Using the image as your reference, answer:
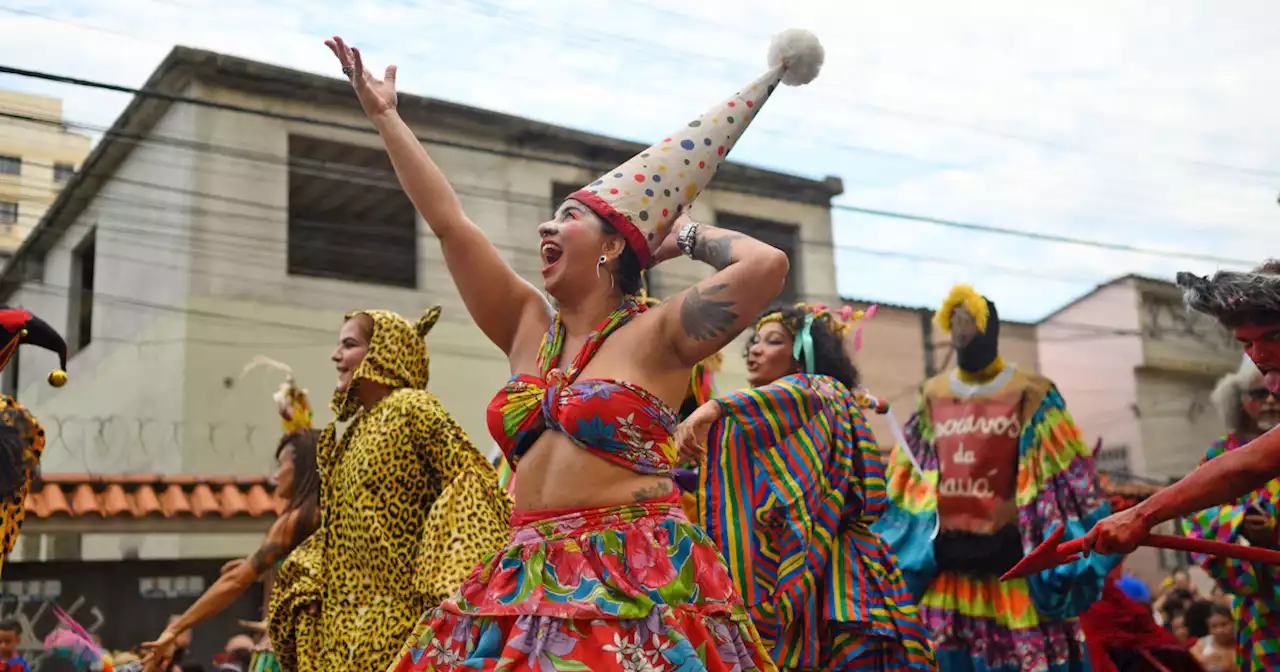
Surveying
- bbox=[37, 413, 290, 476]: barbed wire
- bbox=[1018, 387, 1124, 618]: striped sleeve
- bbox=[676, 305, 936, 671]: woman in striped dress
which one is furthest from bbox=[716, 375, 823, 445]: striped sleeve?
bbox=[37, 413, 290, 476]: barbed wire

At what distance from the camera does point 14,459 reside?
13.8 feet

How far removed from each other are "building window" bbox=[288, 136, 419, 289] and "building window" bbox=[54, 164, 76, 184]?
2.65 metres

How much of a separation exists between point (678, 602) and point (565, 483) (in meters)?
0.37

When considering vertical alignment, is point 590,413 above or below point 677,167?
below

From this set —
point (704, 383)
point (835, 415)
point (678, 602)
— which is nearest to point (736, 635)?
point (678, 602)

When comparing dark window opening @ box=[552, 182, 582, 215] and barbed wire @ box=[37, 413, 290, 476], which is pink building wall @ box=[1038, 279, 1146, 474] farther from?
barbed wire @ box=[37, 413, 290, 476]

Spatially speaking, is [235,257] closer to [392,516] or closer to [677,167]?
[392,516]

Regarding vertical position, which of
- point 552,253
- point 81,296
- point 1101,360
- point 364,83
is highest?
point 81,296

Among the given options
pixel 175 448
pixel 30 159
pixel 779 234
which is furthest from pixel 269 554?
pixel 779 234

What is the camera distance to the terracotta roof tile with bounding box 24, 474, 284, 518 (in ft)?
41.3

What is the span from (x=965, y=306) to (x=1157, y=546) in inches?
141

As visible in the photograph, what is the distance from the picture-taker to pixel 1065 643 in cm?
593

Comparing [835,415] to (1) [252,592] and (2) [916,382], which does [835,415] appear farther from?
(2) [916,382]

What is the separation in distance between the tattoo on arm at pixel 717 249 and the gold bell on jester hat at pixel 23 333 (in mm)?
2235
